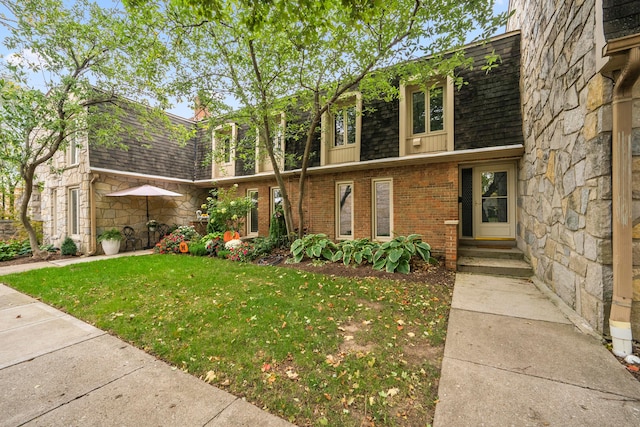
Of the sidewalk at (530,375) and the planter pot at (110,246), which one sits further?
the planter pot at (110,246)

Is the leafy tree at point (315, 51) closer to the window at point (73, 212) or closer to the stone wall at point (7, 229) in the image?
the window at point (73, 212)

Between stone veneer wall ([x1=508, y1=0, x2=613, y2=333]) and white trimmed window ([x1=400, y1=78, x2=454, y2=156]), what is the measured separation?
61.4 inches

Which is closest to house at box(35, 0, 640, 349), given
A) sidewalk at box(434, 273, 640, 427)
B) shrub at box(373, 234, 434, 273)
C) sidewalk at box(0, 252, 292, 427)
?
sidewalk at box(434, 273, 640, 427)

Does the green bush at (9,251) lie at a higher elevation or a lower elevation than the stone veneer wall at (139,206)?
lower

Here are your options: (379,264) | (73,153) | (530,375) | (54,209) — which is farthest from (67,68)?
(530,375)

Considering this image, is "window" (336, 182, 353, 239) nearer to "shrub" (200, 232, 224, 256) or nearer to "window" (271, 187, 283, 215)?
"window" (271, 187, 283, 215)

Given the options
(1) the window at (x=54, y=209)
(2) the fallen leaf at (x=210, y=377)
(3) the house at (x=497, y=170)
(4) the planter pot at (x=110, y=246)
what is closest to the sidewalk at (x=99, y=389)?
(2) the fallen leaf at (x=210, y=377)

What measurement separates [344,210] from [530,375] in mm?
5960

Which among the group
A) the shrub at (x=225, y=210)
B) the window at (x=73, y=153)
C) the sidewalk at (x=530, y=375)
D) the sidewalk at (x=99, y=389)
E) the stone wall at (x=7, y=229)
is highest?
the window at (x=73, y=153)

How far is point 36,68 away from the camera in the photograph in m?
6.38

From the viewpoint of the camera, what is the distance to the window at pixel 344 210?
25.0 feet

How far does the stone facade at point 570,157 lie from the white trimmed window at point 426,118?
5.14 feet

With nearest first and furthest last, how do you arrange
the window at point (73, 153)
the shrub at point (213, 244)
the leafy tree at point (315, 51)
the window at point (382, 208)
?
the leafy tree at point (315, 51) < the window at point (382, 208) < the shrub at point (213, 244) < the window at point (73, 153)

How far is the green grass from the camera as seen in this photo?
6.01ft
